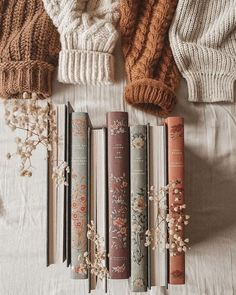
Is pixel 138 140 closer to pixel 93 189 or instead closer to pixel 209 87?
pixel 93 189

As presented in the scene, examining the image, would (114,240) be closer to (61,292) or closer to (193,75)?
(61,292)

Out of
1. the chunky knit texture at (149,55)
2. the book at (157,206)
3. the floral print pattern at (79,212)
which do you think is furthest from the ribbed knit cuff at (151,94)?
the floral print pattern at (79,212)

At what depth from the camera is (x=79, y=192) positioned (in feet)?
2.02

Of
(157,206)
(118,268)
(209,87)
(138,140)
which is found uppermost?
(209,87)

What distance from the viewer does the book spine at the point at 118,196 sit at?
2.02 feet

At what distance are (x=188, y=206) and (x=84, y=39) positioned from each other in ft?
1.30

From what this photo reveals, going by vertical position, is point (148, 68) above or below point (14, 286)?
above

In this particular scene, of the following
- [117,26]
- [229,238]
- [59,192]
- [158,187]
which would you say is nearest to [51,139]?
[59,192]

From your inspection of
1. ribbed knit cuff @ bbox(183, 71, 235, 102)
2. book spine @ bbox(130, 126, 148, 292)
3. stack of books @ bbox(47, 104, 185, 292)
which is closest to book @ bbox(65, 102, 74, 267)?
stack of books @ bbox(47, 104, 185, 292)

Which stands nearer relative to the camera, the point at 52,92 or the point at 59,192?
the point at 59,192

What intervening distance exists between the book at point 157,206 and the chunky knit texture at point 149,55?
0.41ft

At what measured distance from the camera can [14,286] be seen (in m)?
0.76

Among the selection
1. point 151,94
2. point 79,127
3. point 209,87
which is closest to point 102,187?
point 79,127

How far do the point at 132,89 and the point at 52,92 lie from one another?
172 mm
